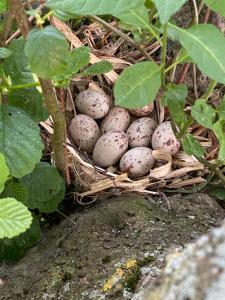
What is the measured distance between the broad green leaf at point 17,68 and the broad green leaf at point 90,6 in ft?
1.30

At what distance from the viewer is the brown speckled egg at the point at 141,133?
1.60 metres

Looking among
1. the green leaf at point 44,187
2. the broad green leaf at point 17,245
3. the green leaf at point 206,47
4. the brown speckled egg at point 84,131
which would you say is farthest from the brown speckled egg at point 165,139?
the green leaf at point 206,47

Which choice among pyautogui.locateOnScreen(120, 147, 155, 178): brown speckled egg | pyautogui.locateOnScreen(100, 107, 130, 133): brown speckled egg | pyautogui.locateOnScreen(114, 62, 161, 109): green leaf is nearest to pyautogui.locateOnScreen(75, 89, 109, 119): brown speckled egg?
pyautogui.locateOnScreen(100, 107, 130, 133): brown speckled egg

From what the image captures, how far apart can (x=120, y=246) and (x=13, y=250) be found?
0.28 meters

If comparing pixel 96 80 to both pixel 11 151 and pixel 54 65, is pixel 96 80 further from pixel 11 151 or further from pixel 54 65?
pixel 54 65

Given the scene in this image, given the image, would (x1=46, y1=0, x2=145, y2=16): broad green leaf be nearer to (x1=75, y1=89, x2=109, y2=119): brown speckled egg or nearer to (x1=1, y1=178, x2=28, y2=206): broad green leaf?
(x1=1, y1=178, x2=28, y2=206): broad green leaf

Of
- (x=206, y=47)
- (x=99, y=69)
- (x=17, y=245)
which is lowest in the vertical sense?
(x=17, y=245)

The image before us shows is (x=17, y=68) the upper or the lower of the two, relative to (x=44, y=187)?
upper

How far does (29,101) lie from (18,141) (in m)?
0.12

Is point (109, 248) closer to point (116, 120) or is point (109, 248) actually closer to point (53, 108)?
point (53, 108)

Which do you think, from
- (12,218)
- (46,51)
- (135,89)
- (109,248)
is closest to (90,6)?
(46,51)

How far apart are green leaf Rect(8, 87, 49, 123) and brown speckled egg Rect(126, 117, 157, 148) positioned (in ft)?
1.20

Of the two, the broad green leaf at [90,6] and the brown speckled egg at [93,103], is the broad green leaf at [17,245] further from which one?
the broad green leaf at [90,6]

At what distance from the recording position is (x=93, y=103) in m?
1.63
